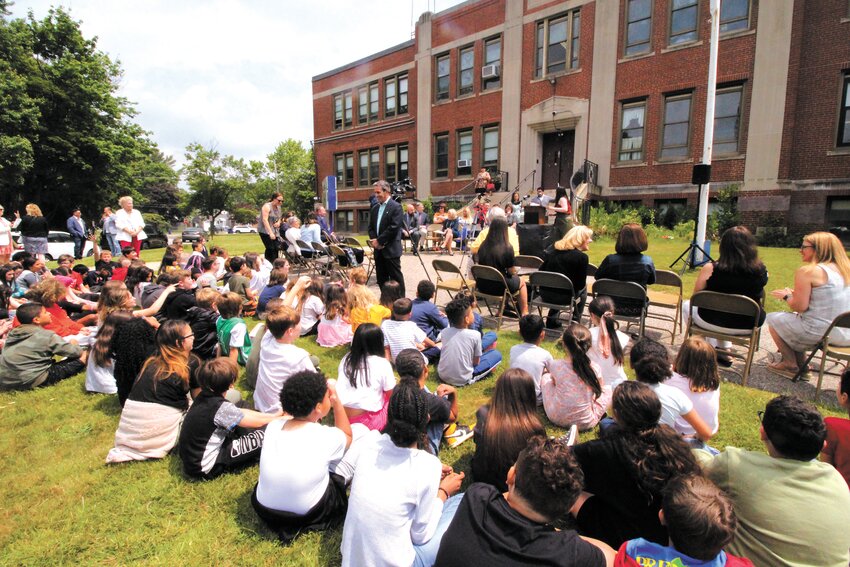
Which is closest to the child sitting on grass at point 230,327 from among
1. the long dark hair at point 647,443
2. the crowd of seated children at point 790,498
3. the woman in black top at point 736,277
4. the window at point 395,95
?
the long dark hair at point 647,443

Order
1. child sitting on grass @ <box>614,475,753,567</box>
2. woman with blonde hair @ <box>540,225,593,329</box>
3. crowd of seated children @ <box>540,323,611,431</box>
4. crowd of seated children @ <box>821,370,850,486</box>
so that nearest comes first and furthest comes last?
child sitting on grass @ <box>614,475,753,567</box> → crowd of seated children @ <box>821,370,850,486</box> → crowd of seated children @ <box>540,323,611,431</box> → woman with blonde hair @ <box>540,225,593,329</box>

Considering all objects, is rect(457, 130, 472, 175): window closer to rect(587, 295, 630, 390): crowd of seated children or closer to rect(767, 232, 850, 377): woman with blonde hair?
rect(767, 232, 850, 377): woman with blonde hair

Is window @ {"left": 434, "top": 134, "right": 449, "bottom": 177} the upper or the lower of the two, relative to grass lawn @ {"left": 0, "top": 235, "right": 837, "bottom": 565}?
upper

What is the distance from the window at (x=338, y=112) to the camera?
2955 centimetres

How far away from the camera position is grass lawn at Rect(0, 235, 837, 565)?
259 cm

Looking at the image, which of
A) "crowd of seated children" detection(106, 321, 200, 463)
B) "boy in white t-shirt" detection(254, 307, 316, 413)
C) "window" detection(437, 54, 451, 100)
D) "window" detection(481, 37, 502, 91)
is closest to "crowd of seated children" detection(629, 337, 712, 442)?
"boy in white t-shirt" detection(254, 307, 316, 413)

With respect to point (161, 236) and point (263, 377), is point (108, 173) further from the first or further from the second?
point (263, 377)

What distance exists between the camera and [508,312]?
7.00 metres

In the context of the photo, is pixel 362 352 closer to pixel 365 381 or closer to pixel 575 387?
pixel 365 381

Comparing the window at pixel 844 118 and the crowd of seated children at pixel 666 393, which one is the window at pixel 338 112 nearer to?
the window at pixel 844 118

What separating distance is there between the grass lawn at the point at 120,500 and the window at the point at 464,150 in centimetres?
1944

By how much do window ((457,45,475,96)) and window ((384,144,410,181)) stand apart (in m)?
4.96

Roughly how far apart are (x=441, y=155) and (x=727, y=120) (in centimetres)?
1283

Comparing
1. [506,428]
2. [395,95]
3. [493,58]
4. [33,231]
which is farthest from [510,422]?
[395,95]
